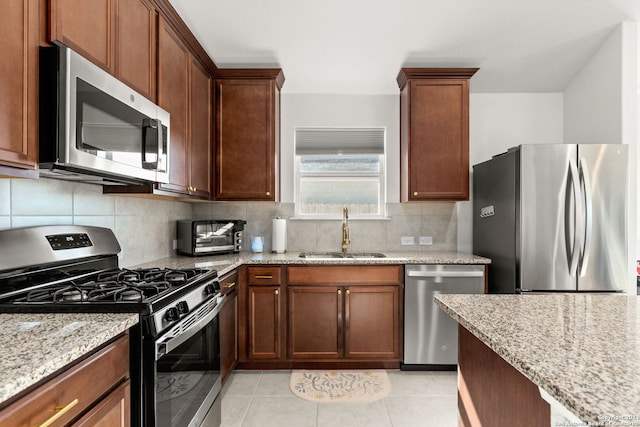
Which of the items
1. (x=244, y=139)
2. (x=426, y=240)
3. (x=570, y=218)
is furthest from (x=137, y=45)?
(x=570, y=218)

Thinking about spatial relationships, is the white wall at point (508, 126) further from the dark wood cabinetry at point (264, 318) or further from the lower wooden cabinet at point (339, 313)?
the dark wood cabinetry at point (264, 318)

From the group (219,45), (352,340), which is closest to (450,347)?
(352,340)

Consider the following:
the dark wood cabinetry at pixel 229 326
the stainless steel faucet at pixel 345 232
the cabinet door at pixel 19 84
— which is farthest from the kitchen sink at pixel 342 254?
the cabinet door at pixel 19 84

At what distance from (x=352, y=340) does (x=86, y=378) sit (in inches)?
84.4

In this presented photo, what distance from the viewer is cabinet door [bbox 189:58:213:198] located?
2654 millimetres

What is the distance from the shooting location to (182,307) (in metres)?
1.56

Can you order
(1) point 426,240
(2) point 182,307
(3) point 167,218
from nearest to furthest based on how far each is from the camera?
(2) point 182,307
(3) point 167,218
(1) point 426,240

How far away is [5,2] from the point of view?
3.70 feet

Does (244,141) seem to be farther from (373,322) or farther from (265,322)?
(373,322)

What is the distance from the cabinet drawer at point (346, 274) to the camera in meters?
2.88

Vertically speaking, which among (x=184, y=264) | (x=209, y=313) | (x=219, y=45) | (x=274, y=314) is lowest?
(x=274, y=314)

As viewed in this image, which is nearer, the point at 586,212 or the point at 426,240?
the point at 586,212

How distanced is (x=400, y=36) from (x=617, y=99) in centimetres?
172

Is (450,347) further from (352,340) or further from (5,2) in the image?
(5,2)
